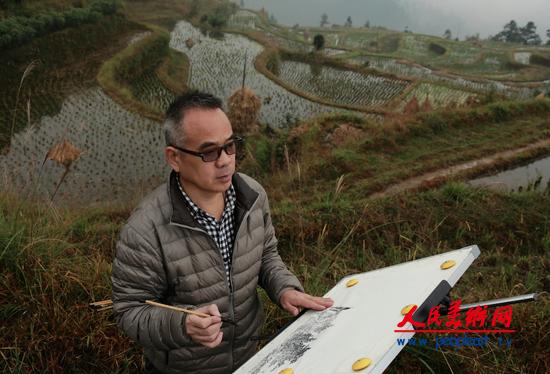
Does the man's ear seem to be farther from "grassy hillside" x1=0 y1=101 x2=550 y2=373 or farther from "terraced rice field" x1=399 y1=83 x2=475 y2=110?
"terraced rice field" x1=399 y1=83 x2=475 y2=110

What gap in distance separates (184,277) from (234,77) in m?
14.2

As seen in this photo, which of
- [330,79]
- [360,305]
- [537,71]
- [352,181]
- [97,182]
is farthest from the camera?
[537,71]

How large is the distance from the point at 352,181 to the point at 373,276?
16.4 feet

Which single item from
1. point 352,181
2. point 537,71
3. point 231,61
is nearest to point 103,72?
point 231,61

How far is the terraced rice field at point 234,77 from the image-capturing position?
12133 millimetres

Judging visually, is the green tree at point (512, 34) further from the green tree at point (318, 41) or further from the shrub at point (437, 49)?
the green tree at point (318, 41)

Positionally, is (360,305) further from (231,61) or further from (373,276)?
(231,61)

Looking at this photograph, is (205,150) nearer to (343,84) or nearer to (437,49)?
(343,84)

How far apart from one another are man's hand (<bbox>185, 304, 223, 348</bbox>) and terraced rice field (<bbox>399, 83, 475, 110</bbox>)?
1245 cm

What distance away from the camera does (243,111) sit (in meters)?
9.38

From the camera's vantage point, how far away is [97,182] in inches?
278

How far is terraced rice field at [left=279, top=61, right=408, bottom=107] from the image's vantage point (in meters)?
14.0

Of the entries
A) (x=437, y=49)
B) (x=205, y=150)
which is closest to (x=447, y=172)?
(x=205, y=150)

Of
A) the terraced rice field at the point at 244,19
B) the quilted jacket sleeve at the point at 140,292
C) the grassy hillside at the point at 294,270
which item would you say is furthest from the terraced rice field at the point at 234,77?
the quilted jacket sleeve at the point at 140,292
